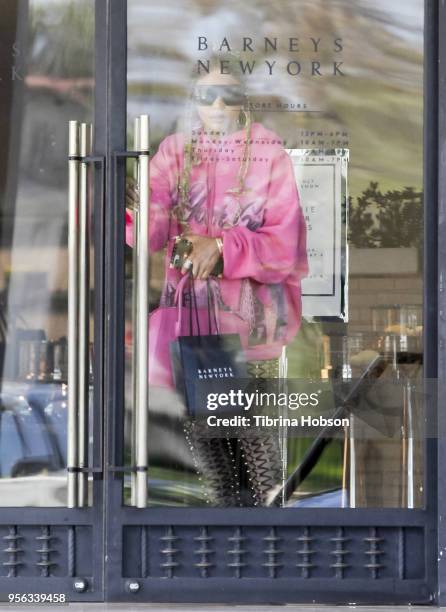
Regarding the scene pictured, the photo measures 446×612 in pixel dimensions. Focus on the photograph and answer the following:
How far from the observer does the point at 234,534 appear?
5.66 meters

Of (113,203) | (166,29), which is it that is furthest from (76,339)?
(166,29)

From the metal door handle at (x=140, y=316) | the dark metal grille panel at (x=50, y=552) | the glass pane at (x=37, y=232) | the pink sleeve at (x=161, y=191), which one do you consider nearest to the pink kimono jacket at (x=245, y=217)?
the pink sleeve at (x=161, y=191)

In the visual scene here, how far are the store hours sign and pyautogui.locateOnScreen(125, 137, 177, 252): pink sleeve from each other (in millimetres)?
522

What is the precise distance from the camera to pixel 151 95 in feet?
18.7

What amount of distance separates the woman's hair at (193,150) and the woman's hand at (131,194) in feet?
0.59

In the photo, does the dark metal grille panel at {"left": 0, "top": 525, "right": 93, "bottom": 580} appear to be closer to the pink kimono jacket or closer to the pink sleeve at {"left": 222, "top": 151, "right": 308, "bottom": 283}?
the pink kimono jacket

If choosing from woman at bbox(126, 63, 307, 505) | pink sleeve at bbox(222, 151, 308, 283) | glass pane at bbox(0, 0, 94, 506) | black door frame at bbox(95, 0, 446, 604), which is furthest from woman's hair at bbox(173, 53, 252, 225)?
glass pane at bbox(0, 0, 94, 506)

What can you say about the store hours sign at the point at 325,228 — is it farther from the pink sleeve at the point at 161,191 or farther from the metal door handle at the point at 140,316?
the metal door handle at the point at 140,316

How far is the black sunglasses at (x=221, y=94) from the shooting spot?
18.8 feet

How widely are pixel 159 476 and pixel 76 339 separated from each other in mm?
681

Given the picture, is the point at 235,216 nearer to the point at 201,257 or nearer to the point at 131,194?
the point at 201,257

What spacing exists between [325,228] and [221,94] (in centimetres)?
73

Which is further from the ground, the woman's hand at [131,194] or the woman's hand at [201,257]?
the woman's hand at [131,194]

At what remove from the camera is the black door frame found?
564 centimetres
